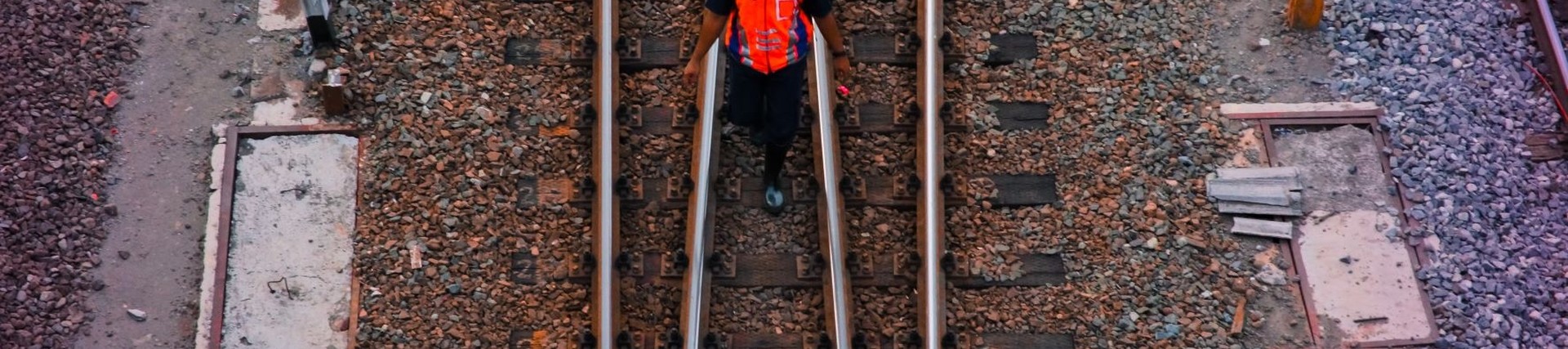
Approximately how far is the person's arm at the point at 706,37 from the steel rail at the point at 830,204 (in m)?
0.91

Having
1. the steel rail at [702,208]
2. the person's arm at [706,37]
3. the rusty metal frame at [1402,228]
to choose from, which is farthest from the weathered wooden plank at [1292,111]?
the person's arm at [706,37]

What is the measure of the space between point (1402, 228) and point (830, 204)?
9.13 ft

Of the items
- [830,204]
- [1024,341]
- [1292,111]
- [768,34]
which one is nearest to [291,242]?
[830,204]

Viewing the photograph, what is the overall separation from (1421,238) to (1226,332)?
1.15 m

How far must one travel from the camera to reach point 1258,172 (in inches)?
329

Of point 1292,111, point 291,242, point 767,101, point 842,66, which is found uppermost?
point 842,66

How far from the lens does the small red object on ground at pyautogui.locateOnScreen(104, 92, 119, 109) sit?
8.61 m

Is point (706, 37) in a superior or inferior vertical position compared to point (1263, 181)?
superior

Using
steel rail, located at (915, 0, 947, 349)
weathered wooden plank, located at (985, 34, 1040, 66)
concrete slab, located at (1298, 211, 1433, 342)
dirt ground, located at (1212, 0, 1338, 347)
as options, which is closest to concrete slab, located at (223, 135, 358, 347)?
steel rail, located at (915, 0, 947, 349)

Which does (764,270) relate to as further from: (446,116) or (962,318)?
(446,116)

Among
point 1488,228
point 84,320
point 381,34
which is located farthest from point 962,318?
point 84,320

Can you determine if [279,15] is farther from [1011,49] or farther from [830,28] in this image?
[1011,49]

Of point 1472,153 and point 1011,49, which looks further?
point 1011,49

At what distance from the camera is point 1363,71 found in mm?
8820
